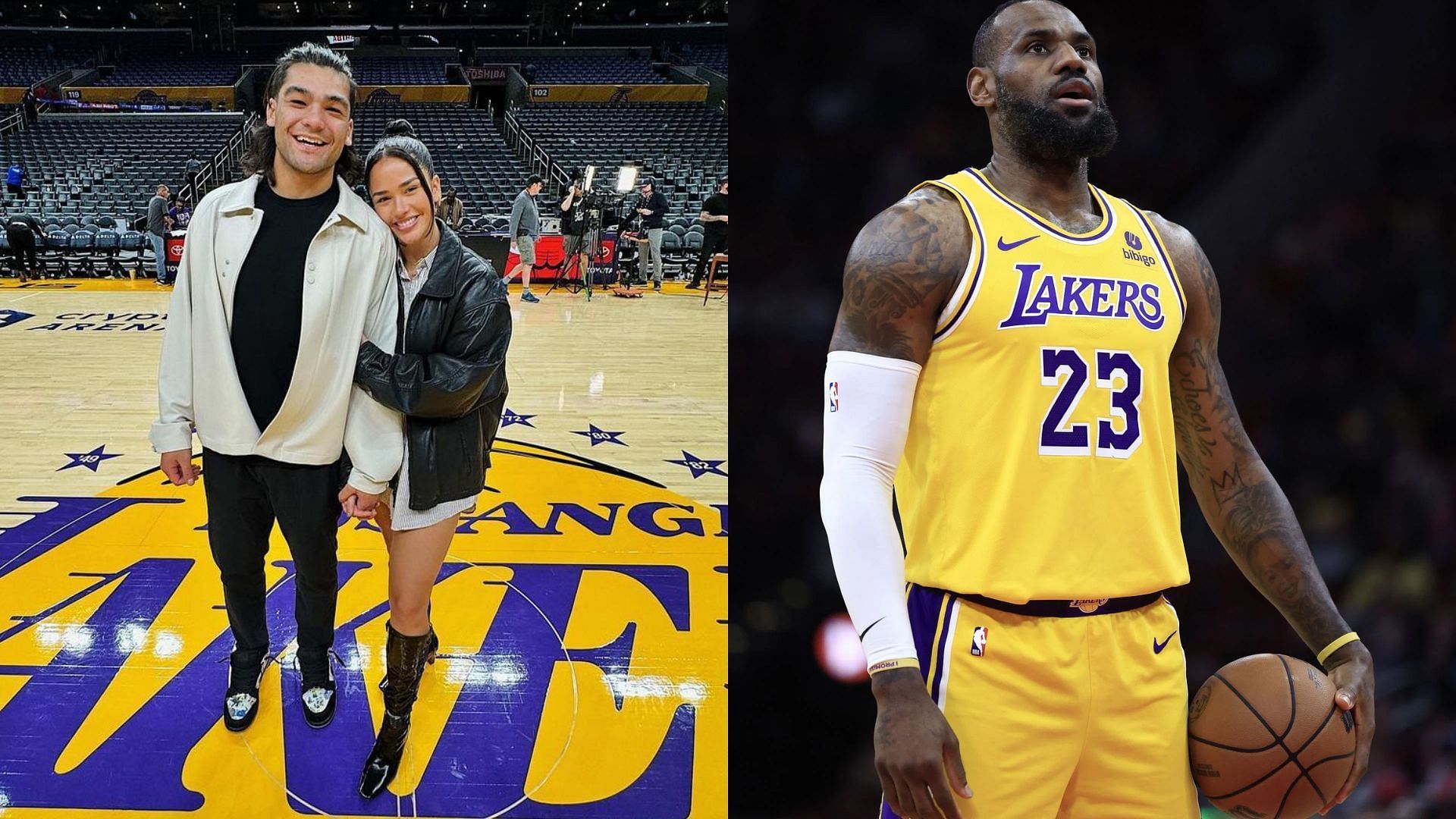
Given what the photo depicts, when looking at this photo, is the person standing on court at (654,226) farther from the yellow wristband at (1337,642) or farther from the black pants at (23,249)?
the yellow wristband at (1337,642)

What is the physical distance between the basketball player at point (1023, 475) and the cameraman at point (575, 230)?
10483mm

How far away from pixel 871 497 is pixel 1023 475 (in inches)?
8.3

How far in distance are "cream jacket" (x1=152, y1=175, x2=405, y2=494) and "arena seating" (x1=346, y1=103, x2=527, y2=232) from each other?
472 inches

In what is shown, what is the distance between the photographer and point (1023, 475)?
1.34 metres

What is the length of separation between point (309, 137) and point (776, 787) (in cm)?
178

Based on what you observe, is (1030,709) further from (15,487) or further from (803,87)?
(15,487)

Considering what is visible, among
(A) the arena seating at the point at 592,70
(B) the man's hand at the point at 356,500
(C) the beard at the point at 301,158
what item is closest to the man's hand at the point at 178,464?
(B) the man's hand at the point at 356,500

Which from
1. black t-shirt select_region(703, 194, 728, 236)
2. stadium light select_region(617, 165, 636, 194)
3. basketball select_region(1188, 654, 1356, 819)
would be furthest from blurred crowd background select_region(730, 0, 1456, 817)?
stadium light select_region(617, 165, 636, 194)

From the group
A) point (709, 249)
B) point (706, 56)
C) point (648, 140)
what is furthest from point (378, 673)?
point (706, 56)

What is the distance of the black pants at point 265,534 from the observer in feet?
8.05

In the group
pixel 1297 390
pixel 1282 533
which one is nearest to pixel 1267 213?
pixel 1297 390

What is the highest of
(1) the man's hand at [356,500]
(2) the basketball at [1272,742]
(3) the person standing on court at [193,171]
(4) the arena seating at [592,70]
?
(4) the arena seating at [592,70]

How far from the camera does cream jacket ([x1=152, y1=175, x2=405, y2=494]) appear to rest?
229 centimetres

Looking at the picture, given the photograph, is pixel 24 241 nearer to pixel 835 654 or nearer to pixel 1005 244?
pixel 835 654
